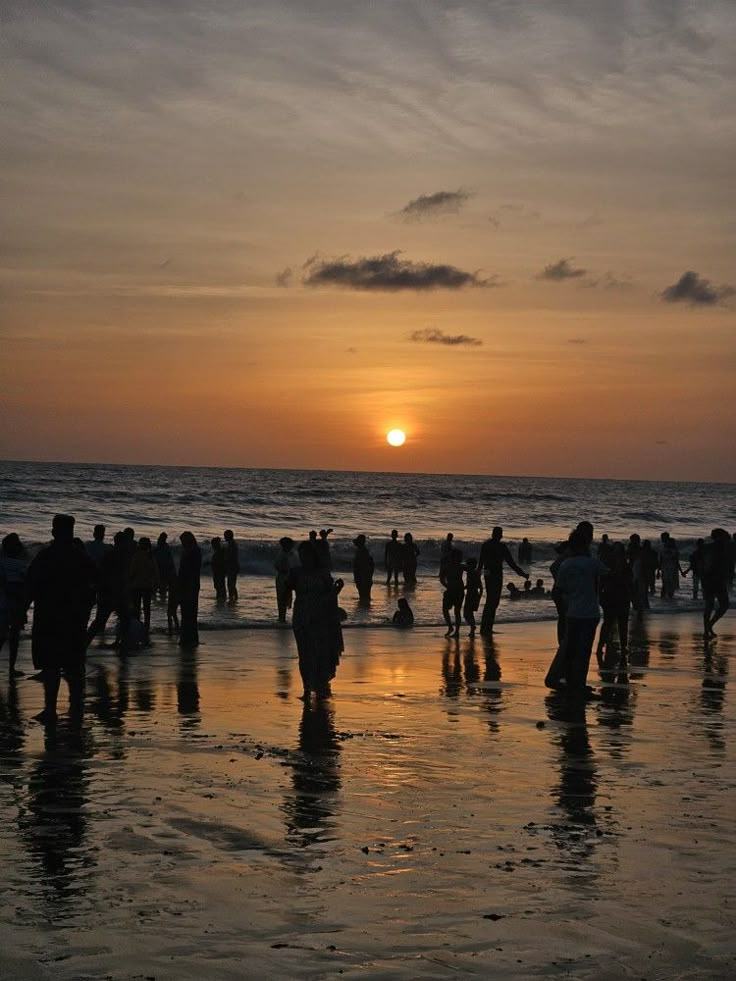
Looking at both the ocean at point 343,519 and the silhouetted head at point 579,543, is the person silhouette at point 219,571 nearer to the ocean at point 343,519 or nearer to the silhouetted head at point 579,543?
the ocean at point 343,519

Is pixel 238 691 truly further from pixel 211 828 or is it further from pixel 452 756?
pixel 211 828

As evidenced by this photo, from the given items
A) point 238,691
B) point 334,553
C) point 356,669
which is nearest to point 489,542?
point 356,669

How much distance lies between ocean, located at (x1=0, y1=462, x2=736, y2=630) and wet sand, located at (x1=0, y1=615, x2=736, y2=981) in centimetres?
1295

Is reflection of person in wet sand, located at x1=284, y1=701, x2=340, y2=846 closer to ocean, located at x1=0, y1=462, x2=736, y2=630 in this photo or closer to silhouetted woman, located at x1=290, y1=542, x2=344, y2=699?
silhouetted woman, located at x1=290, y1=542, x2=344, y2=699

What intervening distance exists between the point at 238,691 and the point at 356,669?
2893 mm

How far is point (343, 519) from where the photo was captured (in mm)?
95625

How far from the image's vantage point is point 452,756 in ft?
35.6

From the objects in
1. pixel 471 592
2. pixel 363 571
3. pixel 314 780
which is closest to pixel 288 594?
pixel 471 592

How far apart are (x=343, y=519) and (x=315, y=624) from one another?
80.7m

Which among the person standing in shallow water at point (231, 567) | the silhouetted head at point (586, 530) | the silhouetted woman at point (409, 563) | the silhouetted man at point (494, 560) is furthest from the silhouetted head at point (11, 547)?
the silhouetted woman at point (409, 563)

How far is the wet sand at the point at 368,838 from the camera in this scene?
231 inches

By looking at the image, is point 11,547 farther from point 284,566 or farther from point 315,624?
point 284,566

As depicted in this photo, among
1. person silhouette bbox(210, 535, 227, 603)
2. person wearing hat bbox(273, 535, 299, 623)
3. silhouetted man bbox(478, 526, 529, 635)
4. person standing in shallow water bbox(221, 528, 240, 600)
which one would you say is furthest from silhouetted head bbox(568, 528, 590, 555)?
person silhouette bbox(210, 535, 227, 603)

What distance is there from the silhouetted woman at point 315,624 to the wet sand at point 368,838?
0.35 metres
